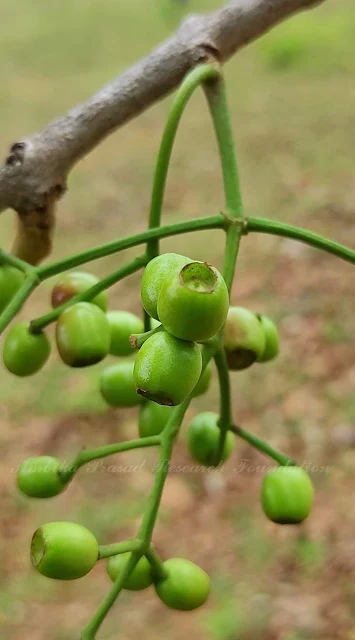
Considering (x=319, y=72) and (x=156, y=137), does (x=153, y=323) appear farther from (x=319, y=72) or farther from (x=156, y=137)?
(x=319, y=72)

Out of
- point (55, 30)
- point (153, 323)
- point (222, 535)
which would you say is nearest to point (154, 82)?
point (153, 323)

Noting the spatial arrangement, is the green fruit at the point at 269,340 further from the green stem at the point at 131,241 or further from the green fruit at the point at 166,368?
the green fruit at the point at 166,368

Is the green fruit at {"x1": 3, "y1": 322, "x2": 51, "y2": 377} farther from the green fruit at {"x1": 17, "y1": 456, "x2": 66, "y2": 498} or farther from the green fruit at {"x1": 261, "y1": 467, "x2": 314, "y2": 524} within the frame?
the green fruit at {"x1": 261, "y1": 467, "x2": 314, "y2": 524}

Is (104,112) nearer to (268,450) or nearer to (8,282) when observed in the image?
(8,282)

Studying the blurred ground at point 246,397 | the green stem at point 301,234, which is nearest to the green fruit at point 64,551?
the green stem at point 301,234

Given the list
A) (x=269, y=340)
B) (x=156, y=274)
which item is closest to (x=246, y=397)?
(x=269, y=340)

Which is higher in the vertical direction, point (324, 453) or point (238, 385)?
point (238, 385)
